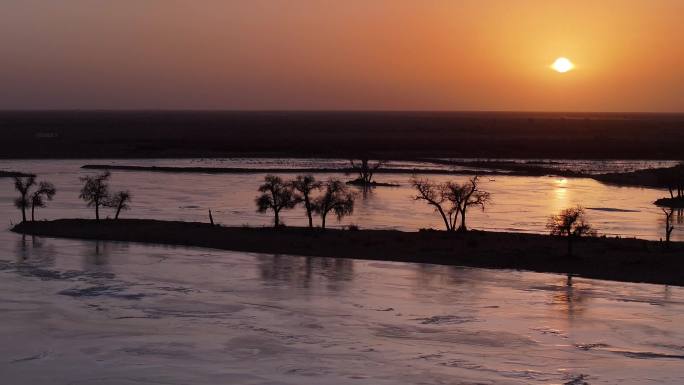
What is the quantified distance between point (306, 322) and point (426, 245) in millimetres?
13093

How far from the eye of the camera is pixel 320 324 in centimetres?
2711

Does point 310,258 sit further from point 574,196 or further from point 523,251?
point 574,196

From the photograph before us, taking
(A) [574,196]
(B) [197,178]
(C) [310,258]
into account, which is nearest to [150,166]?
(B) [197,178]

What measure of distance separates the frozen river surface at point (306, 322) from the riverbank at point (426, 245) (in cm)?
121

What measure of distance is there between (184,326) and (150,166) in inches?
2422

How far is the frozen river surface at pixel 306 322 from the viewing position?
2259 cm

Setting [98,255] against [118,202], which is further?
[118,202]

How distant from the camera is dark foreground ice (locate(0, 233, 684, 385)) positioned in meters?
22.6

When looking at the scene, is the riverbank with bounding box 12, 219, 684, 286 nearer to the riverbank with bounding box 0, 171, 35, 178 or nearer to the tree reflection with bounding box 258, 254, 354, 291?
the tree reflection with bounding box 258, 254, 354, 291

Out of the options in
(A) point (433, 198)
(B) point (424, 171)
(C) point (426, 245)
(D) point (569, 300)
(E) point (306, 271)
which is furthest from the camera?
(B) point (424, 171)

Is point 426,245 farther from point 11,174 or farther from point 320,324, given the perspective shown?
point 11,174

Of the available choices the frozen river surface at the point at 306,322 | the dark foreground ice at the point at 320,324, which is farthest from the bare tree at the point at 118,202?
the dark foreground ice at the point at 320,324

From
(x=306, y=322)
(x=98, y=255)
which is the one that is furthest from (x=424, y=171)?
(x=306, y=322)

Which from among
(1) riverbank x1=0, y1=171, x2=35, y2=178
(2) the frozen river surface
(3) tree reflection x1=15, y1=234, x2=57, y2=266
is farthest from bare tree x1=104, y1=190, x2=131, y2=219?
(1) riverbank x1=0, y1=171, x2=35, y2=178
